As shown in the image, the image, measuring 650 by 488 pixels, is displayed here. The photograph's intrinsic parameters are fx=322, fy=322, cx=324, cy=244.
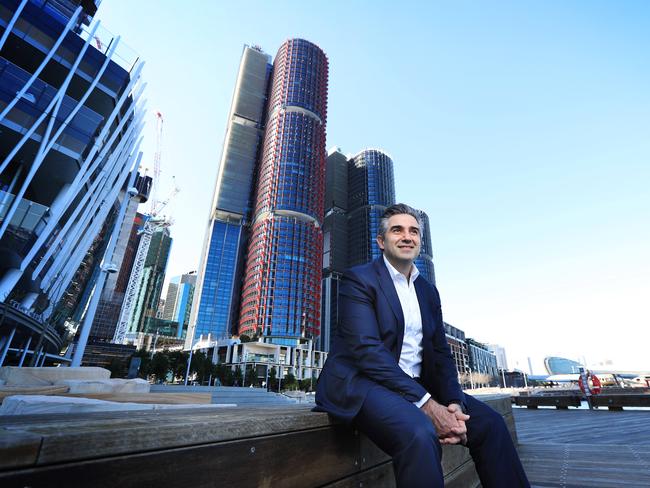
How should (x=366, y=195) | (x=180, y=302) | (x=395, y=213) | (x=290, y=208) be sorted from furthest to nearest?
(x=180, y=302) < (x=366, y=195) < (x=290, y=208) < (x=395, y=213)

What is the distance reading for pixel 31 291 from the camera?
22.9 m

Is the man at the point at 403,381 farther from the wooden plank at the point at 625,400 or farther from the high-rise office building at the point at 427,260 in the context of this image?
the high-rise office building at the point at 427,260

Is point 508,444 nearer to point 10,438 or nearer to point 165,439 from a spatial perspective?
point 165,439

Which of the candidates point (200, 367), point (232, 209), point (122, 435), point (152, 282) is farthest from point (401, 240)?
point (152, 282)

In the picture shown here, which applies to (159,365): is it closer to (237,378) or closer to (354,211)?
(237,378)

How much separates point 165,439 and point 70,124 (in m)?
29.9

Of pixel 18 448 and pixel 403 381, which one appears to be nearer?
pixel 18 448

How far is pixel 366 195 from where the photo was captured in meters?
A: 135

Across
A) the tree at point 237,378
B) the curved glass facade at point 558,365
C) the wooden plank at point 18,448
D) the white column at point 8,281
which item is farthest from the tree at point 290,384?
the curved glass facade at point 558,365

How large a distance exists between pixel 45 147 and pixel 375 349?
91.5 feet

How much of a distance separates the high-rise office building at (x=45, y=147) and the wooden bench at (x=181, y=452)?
2459cm

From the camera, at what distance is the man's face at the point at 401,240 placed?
254 cm

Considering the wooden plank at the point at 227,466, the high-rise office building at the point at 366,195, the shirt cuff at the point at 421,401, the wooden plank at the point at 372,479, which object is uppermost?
the high-rise office building at the point at 366,195

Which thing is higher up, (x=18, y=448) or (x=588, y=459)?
(x=18, y=448)
